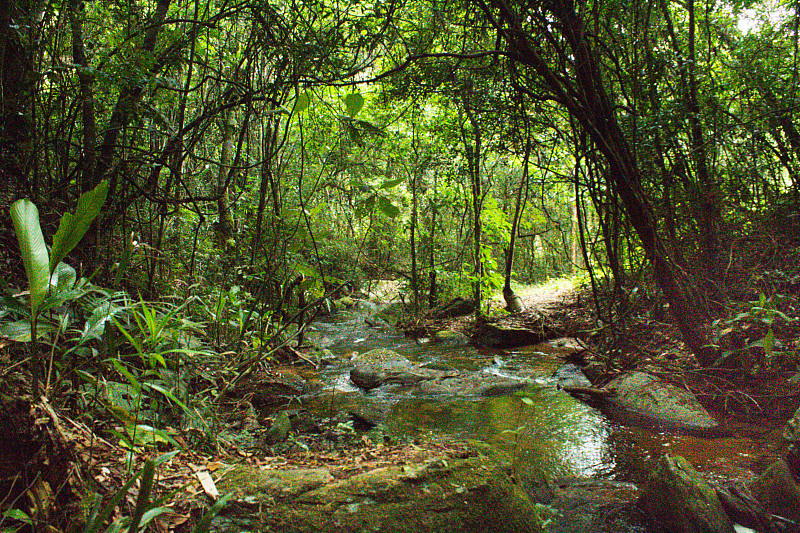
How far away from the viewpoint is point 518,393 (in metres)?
4.72

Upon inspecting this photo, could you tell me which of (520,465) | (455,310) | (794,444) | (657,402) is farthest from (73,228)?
(455,310)

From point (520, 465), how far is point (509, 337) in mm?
4582

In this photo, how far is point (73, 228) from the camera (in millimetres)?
1645

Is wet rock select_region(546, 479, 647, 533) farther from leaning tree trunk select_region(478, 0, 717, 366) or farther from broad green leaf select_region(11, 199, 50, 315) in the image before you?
broad green leaf select_region(11, 199, 50, 315)

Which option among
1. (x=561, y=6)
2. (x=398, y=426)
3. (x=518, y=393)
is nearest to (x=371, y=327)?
(x=518, y=393)

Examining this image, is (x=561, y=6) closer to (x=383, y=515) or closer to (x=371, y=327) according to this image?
(x=383, y=515)

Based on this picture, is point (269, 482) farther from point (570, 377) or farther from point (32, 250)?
point (570, 377)

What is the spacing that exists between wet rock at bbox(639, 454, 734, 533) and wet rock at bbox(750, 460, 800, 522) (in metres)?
0.28

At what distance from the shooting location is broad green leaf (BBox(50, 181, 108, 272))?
1.63m

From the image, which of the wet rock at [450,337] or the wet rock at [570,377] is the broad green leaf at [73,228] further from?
the wet rock at [450,337]

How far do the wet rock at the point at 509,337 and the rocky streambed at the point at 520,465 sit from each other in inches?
58.7

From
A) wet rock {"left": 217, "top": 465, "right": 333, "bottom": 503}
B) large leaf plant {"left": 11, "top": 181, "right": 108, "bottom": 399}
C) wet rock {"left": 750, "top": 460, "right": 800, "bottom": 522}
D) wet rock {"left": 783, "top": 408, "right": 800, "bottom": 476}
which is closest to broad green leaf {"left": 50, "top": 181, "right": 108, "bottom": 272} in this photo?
large leaf plant {"left": 11, "top": 181, "right": 108, "bottom": 399}

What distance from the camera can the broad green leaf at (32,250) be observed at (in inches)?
56.8

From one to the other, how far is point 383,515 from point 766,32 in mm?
6277
